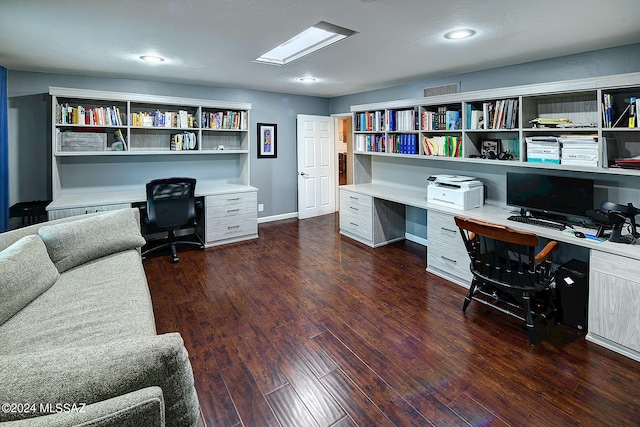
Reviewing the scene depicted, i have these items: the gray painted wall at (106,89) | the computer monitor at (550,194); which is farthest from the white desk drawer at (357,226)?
the computer monitor at (550,194)

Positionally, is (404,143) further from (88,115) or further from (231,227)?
(88,115)

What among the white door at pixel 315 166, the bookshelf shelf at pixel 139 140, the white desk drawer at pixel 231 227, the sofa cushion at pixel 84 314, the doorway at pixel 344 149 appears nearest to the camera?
the sofa cushion at pixel 84 314

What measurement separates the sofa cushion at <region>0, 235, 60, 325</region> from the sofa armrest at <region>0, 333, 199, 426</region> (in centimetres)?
102

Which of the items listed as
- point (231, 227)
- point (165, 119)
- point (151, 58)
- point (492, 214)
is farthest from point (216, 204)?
point (492, 214)

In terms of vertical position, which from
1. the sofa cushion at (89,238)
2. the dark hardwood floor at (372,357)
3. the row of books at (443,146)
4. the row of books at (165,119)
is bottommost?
the dark hardwood floor at (372,357)

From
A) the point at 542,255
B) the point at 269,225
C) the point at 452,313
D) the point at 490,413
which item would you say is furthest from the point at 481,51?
the point at 269,225

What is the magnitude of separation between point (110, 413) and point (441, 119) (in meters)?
4.02

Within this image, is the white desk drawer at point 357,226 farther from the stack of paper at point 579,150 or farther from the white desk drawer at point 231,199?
the stack of paper at point 579,150

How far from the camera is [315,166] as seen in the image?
6.62 meters

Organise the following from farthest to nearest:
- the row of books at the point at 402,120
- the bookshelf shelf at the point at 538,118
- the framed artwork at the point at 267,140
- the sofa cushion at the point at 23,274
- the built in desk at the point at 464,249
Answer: the framed artwork at the point at 267,140, the row of books at the point at 402,120, the bookshelf shelf at the point at 538,118, the built in desk at the point at 464,249, the sofa cushion at the point at 23,274

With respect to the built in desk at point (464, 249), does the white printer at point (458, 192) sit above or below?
above

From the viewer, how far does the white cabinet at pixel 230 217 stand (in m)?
4.77

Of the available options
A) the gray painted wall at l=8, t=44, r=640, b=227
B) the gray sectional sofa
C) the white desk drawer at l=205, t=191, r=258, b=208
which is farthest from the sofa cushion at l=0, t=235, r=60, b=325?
the gray painted wall at l=8, t=44, r=640, b=227

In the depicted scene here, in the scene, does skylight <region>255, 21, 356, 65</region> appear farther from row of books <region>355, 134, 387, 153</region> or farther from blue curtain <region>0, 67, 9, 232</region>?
blue curtain <region>0, 67, 9, 232</region>
